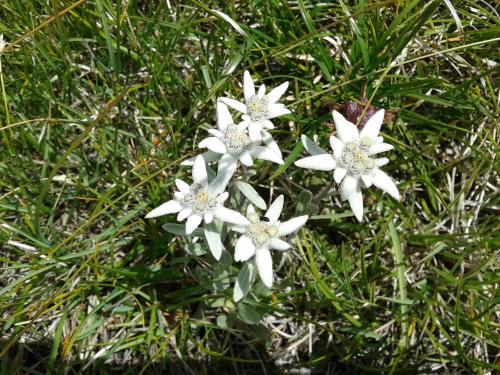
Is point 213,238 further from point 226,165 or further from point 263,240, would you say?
point 226,165

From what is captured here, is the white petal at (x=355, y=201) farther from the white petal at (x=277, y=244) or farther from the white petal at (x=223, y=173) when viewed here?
the white petal at (x=223, y=173)

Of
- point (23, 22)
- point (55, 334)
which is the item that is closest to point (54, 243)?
point (55, 334)

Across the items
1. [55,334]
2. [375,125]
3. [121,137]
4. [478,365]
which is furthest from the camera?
[121,137]

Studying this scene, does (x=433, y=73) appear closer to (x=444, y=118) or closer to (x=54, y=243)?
(x=444, y=118)

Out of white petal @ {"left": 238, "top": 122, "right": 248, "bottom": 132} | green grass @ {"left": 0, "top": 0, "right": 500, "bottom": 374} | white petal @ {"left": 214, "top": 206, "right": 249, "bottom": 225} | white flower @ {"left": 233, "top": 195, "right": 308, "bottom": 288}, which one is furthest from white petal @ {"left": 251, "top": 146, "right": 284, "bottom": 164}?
green grass @ {"left": 0, "top": 0, "right": 500, "bottom": 374}

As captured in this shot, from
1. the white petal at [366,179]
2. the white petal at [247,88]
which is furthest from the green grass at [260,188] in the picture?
the white petal at [366,179]

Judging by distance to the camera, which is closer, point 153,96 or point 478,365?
point 478,365

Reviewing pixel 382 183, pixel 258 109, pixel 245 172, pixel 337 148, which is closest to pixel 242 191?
pixel 245 172
